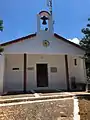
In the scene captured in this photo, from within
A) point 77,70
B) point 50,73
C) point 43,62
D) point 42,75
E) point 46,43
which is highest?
point 46,43

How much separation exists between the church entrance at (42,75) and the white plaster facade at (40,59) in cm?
28

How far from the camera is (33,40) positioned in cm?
1566

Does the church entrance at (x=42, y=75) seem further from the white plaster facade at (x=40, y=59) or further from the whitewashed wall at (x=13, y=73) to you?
the whitewashed wall at (x=13, y=73)

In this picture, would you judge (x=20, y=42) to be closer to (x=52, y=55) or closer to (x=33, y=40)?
(x=33, y=40)

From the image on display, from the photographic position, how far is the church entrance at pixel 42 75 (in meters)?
16.8

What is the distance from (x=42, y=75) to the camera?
668 inches

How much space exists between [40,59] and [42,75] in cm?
141

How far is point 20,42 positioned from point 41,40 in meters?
1.72

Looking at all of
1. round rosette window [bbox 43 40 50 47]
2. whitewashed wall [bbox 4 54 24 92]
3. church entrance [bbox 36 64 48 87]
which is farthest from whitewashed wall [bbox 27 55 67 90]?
round rosette window [bbox 43 40 50 47]

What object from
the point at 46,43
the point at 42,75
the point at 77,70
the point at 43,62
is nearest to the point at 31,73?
the point at 42,75

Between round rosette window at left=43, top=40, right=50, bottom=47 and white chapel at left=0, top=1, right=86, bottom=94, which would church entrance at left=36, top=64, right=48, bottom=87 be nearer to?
white chapel at left=0, top=1, right=86, bottom=94

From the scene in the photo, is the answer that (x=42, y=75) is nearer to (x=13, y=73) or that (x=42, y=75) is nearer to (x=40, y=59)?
(x=40, y=59)

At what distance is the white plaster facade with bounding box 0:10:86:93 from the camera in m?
15.5

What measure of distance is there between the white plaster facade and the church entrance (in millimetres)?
282
